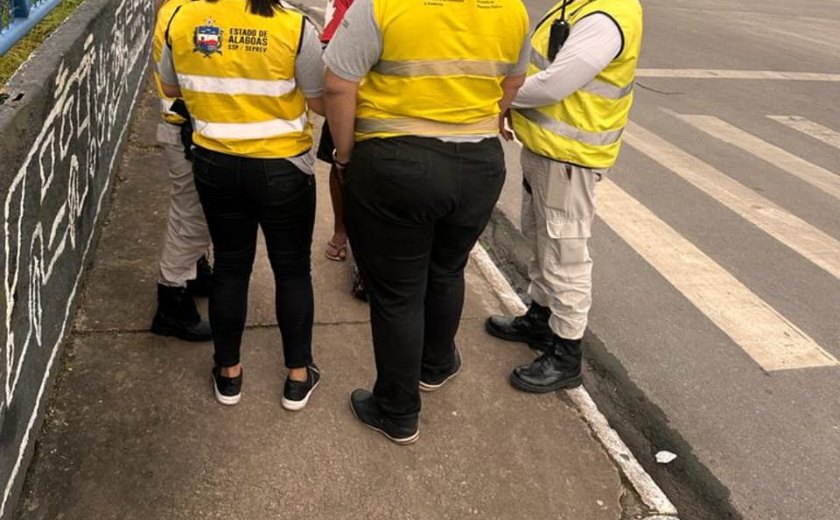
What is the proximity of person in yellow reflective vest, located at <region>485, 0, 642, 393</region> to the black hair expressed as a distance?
107 cm

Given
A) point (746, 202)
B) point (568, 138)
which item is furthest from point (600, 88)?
point (746, 202)

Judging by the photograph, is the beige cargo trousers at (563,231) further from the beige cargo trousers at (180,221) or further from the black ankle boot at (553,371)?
the beige cargo trousers at (180,221)

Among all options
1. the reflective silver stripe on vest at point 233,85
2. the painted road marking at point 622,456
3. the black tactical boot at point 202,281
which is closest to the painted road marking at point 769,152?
the painted road marking at point 622,456

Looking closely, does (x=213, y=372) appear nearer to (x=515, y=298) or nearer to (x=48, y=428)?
(x=48, y=428)

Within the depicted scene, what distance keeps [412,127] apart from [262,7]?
62 cm

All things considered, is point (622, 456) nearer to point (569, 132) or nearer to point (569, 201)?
point (569, 201)

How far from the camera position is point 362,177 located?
2557 mm

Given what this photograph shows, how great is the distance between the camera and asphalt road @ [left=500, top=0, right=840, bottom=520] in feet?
10.9

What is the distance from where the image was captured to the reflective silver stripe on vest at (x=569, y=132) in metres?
3.12

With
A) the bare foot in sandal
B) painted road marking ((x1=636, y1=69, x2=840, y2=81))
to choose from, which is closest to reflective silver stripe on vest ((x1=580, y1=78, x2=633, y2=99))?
the bare foot in sandal

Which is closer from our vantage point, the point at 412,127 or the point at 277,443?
the point at 412,127

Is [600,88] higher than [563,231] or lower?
higher

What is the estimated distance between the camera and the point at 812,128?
8.57 meters

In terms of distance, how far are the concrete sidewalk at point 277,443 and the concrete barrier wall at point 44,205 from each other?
166 mm
